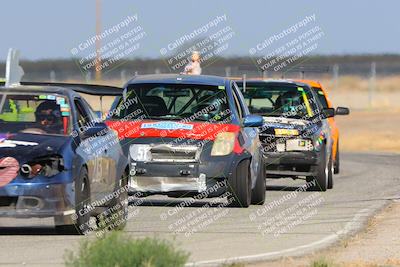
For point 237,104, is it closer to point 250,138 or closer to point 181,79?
point 250,138

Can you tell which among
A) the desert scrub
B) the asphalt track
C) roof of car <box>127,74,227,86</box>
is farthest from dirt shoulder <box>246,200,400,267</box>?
roof of car <box>127,74,227,86</box>

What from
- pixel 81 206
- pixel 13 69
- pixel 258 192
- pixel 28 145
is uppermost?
pixel 13 69

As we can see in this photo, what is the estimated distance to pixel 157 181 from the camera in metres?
16.4

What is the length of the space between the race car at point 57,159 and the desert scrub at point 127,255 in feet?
12.0

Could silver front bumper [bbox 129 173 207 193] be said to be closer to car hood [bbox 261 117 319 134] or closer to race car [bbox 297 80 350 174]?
car hood [bbox 261 117 319 134]

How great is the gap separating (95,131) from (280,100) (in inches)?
317

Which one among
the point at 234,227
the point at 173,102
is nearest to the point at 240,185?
the point at 173,102

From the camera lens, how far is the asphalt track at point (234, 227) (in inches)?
456

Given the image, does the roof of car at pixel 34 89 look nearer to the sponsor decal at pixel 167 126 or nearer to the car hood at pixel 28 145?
the car hood at pixel 28 145

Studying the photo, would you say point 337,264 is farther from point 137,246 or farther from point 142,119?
point 142,119

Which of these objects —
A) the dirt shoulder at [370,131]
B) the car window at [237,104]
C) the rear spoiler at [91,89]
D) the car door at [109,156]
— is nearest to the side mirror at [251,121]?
Result: the car window at [237,104]

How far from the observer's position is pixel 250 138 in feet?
56.5

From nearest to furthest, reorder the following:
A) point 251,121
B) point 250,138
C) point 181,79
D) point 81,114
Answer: point 81,114 → point 251,121 → point 250,138 → point 181,79

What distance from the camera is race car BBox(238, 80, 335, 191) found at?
20406 millimetres
